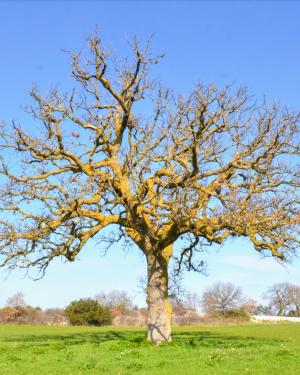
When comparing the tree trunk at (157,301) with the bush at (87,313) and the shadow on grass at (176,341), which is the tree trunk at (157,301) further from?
the bush at (87,313)

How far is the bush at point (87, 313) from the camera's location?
7238 centimetres

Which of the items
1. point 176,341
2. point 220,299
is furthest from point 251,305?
point 176,341

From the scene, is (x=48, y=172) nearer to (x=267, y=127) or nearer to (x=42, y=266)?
(x=42, y=266)

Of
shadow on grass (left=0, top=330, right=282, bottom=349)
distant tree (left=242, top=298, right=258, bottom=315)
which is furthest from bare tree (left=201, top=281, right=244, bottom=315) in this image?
shadow on grass (left=0, top=330, right=282, bottom=349)

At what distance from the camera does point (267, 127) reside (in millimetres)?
24969

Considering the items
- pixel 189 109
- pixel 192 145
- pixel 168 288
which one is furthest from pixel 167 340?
pixel 189 109

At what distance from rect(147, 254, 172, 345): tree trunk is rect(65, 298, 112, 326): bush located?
4882cm

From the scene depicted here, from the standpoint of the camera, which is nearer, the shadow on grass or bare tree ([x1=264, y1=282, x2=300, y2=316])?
the shadow on grass

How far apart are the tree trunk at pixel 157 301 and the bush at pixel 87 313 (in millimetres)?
48817

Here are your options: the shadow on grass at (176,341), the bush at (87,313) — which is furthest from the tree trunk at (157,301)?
the bush at (87,313)

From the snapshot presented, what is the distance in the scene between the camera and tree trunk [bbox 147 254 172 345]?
24.9 meters

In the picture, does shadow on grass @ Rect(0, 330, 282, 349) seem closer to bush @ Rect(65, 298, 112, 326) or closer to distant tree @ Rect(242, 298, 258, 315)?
bush @ Rect(65, 298, 112, 326)

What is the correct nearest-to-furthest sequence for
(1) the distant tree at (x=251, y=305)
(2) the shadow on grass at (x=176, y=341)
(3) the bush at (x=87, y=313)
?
(2) the shadow on grass at (x=176, y=341)
(3) the bush at (x=87, y=313)
(1) the distant tree at (x=251, y=305)

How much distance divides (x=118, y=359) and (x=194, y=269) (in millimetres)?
11586
